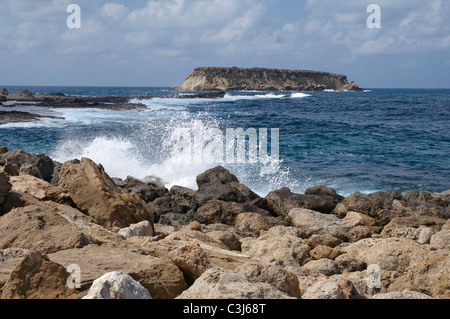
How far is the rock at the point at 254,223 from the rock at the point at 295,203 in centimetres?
108

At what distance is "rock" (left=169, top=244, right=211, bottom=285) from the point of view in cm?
331

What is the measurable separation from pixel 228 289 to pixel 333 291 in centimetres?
70

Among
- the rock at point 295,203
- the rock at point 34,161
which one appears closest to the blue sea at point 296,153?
the rock at point 34,161

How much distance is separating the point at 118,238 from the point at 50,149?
13.6m

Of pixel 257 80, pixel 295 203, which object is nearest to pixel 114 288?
pixel 295 203

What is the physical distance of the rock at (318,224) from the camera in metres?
6.69

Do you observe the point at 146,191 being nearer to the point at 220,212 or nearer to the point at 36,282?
the point at 220,212

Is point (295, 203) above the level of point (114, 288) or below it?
below

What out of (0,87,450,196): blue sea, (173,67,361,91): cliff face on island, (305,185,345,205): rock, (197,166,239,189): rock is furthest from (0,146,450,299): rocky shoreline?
(173,67,361,91): cliff face on island

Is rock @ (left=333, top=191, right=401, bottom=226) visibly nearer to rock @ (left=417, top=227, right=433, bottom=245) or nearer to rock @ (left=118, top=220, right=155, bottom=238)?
rock @ (left=417, top=227, right=433, bottom=245)

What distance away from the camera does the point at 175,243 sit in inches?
150

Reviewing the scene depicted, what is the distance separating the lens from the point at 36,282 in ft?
8.64

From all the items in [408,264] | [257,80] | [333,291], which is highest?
[257,80]
